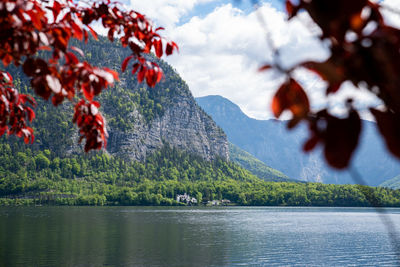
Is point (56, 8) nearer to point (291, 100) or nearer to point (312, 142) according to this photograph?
point (291, 100)

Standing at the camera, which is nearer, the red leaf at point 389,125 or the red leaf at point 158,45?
the red leaf at point 389,125

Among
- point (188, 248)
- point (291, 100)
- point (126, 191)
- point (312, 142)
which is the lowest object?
point (188, 248)

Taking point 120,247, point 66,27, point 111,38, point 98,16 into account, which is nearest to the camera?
point 66,27

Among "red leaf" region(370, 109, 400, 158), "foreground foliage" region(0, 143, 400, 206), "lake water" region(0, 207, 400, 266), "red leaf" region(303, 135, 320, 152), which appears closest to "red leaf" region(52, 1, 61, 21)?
"red leaf" region(303, 135, 320, 152)

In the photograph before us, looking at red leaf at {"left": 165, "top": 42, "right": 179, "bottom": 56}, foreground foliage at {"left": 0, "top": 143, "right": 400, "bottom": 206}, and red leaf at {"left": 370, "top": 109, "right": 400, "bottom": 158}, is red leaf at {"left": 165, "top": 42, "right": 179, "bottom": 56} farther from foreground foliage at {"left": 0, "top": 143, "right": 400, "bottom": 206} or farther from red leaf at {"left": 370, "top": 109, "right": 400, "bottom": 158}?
foreground foliage at {"left": 0, "top": 143, "right": 400, "bottom": 206}

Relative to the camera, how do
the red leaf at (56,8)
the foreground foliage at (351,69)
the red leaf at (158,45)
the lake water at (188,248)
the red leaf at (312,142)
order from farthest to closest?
the lake water at (188,248), the red leaf at (158,45), the red leaf at (56,8), the red leaf at (312,142), the foreground foliage at (351,69)

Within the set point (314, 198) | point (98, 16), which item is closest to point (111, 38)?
point (98, 16)

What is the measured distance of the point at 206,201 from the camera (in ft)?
590

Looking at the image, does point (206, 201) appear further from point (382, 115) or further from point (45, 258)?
point (382, 115)

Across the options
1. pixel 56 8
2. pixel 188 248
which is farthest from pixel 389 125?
pixel 188 248

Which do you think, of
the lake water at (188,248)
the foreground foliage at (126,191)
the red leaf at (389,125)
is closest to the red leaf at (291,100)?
the red leaf at (389,125)

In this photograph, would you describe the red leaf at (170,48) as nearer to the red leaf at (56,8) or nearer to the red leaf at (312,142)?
the red leaf at (56,8)

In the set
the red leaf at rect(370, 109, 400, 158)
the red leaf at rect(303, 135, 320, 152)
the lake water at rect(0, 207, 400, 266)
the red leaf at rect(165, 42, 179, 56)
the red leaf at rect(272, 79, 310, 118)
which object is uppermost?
the red leaf at rect(165, 42, 179, 56)

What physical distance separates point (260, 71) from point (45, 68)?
7.48 ft
